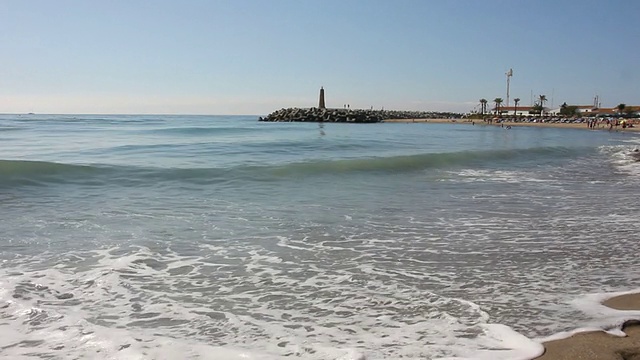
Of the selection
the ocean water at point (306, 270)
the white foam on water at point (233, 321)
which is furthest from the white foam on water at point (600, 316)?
the white foam on water at point (233, 321)

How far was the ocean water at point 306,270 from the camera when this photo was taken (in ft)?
11.9

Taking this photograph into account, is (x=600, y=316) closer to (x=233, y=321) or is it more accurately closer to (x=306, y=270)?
(x=306, y=270)

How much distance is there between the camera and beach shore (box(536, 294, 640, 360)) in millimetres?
3213

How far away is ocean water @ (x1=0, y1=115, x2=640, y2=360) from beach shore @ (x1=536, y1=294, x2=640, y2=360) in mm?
118

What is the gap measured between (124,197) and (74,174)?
4359 millimetres

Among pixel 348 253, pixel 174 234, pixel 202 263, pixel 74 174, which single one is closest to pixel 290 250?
pixel 348 253

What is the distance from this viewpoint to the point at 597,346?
132 inches

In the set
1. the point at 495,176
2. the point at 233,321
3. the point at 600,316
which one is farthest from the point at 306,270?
the point at 495,176

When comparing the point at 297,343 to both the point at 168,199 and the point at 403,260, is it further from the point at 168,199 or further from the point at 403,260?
the point at 168,199

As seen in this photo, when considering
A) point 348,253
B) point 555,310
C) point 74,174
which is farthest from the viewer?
point 74,174

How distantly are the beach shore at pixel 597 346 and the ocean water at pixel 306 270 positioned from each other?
0.39 feet

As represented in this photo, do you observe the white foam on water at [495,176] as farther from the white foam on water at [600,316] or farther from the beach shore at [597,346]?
the beach shore at [597,346]

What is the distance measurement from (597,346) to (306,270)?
9.75 ft

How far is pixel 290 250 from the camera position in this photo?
20.7 ft
